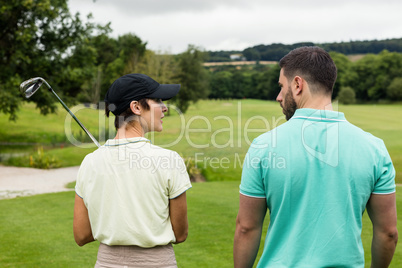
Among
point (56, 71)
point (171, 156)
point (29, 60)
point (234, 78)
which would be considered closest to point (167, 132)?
point (56, 71)

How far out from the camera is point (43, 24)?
21734 millimetres

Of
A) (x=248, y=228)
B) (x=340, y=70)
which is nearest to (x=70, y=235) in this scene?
(x=248, y=228)

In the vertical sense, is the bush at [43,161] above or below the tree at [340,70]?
below

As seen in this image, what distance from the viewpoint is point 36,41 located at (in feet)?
72.4

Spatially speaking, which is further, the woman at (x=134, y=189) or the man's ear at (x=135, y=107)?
the man's ear at (x=135, y=107)

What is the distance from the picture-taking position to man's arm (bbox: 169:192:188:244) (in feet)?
7.89

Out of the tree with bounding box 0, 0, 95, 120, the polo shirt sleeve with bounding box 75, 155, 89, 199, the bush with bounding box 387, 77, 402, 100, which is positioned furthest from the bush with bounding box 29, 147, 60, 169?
the bush with bounding box 387, 77, 402, 100

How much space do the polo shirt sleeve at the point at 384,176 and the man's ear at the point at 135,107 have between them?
48.0 inches

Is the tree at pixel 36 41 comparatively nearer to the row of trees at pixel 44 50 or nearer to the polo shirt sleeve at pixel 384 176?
the row of trees at pixel 44 50

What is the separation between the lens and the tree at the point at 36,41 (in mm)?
20188

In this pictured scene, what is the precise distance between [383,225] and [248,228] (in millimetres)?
628

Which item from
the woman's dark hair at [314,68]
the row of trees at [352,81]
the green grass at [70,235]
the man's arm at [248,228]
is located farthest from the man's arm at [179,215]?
the row of trees at [352,81]

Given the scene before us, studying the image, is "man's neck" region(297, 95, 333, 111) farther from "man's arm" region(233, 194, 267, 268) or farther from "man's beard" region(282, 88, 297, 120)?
"man's arm" region(233, 194, 267, 268)

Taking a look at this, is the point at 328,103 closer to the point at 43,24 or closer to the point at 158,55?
the point at 43,24
